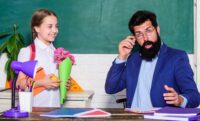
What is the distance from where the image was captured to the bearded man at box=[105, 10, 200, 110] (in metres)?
2.72

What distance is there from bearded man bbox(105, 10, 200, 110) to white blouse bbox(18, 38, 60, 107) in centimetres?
43

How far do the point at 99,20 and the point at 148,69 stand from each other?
147 cm

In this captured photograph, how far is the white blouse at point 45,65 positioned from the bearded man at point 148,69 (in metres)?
0.43

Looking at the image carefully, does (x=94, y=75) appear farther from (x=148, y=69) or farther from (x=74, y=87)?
(x=148, y=69)

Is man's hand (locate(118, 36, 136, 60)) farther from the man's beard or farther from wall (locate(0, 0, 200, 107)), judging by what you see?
wall (locate(0, 0, 200, 107))

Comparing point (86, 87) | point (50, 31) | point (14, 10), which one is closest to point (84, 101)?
point (86, 87)

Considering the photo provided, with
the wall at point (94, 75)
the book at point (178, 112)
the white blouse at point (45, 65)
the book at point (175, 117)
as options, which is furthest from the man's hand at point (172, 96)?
the wall at point (94, 75)

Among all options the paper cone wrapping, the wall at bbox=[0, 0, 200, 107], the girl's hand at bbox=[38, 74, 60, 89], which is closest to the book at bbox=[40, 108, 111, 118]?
the paper cone wrapping

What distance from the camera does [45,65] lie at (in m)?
2.96

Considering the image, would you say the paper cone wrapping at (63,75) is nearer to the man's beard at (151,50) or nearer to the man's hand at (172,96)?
the man's beard at (151,50)

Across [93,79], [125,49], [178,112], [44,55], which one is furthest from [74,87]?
[178,112]

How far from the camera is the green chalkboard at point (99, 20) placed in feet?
13.4

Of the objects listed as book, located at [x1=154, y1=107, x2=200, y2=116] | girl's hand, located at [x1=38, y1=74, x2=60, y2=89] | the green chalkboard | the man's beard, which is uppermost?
the green chalkboard

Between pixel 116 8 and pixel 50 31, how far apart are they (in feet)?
4.33
